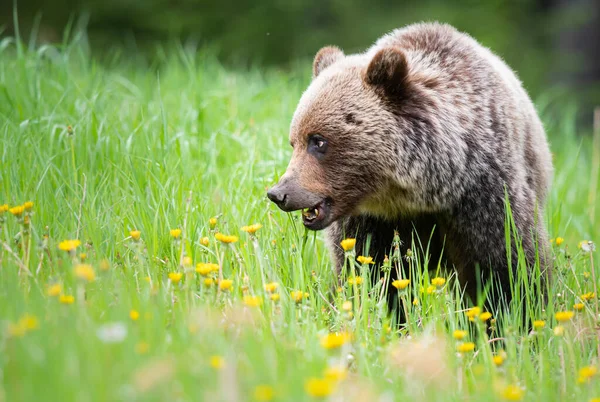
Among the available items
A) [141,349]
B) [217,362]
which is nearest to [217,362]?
[217,362]

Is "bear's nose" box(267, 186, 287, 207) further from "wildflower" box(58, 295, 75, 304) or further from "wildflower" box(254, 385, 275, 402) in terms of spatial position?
"wildflower" box(254, 385, 275, 402)

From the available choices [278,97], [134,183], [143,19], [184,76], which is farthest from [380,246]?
[143,19]

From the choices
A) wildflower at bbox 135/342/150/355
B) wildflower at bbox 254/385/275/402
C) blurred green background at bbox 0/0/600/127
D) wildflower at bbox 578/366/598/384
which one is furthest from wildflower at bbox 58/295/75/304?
blurred green background at bbox 0/0/600/127

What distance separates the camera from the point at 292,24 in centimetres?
1485

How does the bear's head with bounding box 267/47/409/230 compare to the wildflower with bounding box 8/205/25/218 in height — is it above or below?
above

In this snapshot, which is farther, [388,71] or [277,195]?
[388,71]

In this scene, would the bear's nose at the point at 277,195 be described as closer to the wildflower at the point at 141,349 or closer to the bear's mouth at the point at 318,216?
the bear's mouth at the point at 318,216

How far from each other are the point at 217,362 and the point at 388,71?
6.86 feet

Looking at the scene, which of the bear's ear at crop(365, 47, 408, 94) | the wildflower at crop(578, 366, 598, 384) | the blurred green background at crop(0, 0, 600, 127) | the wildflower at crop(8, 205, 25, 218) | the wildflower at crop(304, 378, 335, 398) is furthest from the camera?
the blurred green background at crop(0, 0, 600, 127)

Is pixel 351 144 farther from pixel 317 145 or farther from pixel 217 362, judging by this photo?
pixel 217 362

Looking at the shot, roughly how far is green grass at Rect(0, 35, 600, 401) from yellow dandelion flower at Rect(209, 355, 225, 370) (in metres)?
0.01

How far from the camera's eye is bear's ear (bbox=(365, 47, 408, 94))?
362 cm

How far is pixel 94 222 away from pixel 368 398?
2033 millimetres

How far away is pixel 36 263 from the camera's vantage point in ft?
10.0
